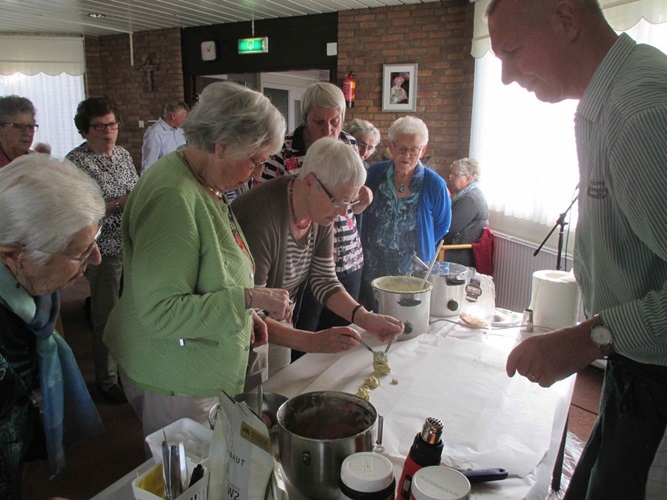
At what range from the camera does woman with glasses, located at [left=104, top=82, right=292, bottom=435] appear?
110cm

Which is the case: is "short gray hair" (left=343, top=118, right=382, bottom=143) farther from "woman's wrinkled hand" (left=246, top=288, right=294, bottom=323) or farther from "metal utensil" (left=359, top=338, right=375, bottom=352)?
"woman's wrinkled hand" (left=246, top=288, right=294, bottom=323)

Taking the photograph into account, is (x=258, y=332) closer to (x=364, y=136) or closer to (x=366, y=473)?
(x=366, y=473)

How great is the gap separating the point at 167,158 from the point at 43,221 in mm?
352

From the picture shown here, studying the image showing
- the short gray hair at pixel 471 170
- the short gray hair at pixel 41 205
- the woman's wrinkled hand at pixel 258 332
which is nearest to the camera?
the short gray hair at pixel 41 205

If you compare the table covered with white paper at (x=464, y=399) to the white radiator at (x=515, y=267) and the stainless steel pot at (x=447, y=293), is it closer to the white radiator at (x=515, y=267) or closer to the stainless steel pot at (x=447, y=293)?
the stainless steel pot at (x=447, y=293)

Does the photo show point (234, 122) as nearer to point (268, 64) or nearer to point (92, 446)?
point (92, 446)

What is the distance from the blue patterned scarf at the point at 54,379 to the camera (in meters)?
0.99

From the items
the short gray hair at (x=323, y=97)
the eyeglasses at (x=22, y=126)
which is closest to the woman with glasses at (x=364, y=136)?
the short gray hair at (x=323, y=97)

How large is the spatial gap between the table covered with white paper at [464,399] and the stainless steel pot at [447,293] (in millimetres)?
181

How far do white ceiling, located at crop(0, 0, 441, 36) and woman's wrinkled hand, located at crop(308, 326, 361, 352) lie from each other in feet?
14.7

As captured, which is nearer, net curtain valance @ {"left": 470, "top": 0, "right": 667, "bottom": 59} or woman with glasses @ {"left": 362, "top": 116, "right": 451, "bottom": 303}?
woman with glasses @ {"left": 362, "top": 116, "right": 451, "bottom": 303}

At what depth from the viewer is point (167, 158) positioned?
121cm

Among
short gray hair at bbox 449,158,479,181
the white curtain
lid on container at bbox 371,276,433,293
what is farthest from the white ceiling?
lid on container at bbox 371,276,433,293

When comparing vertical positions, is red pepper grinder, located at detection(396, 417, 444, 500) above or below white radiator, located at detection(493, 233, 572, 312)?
above
